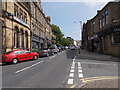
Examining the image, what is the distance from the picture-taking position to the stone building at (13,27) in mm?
16712

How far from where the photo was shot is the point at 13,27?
19062 mm

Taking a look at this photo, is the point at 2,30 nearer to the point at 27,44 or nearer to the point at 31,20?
the point at 27,44

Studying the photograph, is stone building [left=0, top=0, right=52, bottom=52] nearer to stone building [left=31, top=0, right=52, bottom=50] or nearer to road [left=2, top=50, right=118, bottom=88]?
stone building [left=31, top=0, right=52, bottom=50]

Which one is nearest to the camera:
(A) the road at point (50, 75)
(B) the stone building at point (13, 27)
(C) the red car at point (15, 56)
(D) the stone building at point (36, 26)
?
(A) the road at point (50, 75)

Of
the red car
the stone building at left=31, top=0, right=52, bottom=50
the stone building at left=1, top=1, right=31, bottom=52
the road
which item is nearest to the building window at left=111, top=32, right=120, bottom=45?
the road

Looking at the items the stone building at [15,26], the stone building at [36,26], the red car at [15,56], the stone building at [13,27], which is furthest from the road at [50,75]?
the stone building at [36,26]

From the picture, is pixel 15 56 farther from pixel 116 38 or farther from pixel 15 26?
pixel 116 38

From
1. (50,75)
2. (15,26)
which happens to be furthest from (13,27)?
(50,75)

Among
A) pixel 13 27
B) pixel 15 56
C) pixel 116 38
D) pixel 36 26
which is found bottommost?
pixel 15 56

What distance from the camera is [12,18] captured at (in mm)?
18672

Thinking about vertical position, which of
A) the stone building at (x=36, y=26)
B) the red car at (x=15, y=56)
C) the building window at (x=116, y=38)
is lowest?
the red car at (x=15, y=56)

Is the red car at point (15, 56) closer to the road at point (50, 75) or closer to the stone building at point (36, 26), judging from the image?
the road at point (50, 75)

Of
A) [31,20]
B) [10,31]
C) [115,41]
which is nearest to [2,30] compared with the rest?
[10,31]

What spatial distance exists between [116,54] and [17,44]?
712 inches
